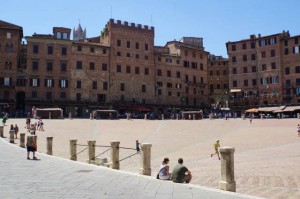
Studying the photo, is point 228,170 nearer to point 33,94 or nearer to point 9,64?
point 33,94

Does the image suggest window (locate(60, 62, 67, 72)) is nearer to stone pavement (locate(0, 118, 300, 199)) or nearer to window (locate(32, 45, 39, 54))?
window (locate(32, 45, 39, 54))

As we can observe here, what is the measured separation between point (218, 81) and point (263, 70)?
16.0 m

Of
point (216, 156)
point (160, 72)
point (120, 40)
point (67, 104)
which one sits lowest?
point (216, 156)

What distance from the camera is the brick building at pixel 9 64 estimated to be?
6091cm

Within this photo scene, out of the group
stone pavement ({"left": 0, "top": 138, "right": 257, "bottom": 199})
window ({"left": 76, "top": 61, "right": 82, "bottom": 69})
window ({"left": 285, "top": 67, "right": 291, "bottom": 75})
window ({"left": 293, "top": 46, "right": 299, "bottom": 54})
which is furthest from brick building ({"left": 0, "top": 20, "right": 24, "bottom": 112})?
window ({"left": 293, "top": 46, "right": 299, "bottom": 54})

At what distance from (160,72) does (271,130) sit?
4076cm

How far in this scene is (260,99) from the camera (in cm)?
7619

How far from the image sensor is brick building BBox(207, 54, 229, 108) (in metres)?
89.7

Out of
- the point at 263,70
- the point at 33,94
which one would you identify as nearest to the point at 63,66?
the point at 33,94

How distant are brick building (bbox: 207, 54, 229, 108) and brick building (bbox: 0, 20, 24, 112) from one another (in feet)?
156

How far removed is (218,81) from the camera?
298 ft

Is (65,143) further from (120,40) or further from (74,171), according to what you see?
(120,40)

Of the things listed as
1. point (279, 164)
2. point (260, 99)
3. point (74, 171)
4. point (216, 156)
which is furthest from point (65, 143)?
point (260, 99)

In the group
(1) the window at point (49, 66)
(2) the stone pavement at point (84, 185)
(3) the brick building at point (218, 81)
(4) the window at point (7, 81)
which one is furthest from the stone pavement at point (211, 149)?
(3) the brick building at point (218, 81)
